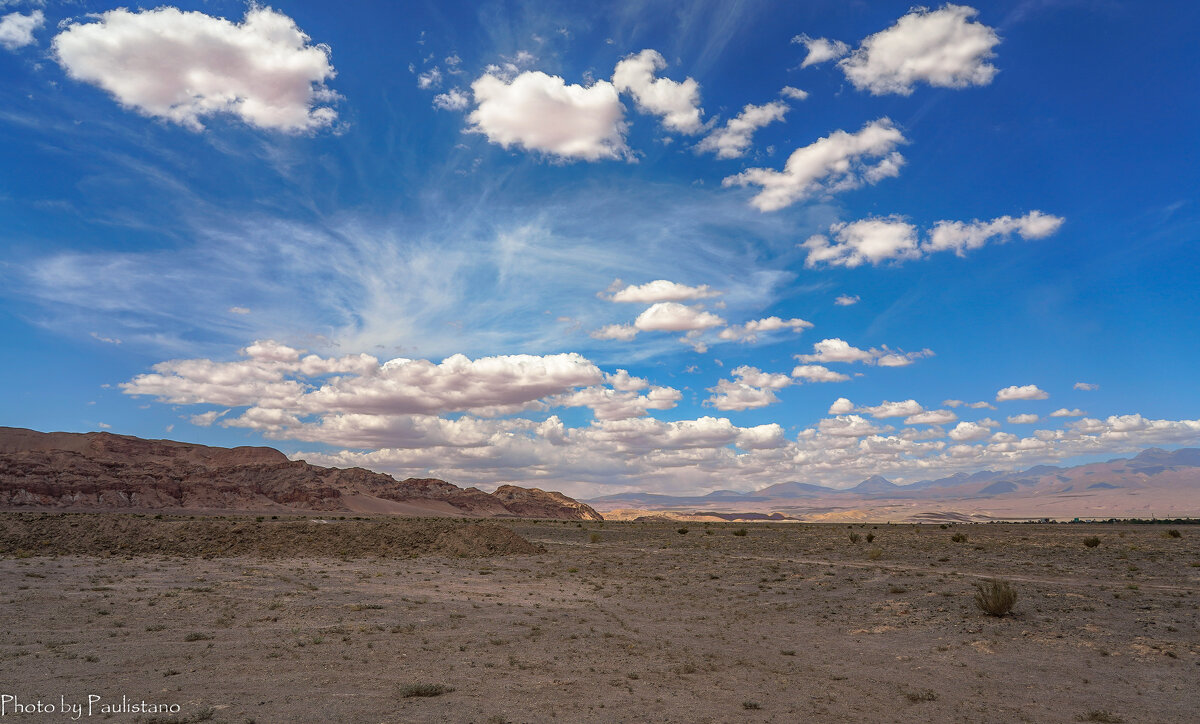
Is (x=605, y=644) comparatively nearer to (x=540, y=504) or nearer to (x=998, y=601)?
(x=998, y=601)

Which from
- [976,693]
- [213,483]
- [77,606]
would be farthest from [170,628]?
[213,483]

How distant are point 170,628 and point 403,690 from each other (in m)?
8.73

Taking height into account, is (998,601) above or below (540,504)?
above

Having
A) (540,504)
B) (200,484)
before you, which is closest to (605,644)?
(200,484)

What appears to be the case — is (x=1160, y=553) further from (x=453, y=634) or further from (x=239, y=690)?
(x=239, y=690)

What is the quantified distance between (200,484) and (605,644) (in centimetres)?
12824

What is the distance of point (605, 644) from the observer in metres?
16.3

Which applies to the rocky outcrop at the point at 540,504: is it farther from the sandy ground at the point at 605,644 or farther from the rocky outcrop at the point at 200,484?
the sandy ground at the point at 605,644


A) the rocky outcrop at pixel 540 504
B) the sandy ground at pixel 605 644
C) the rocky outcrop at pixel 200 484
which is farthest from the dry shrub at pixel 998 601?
the rocky outcrop at pixel 540 504

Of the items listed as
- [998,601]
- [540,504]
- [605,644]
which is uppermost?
[998,601]

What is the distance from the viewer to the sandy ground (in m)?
11.4

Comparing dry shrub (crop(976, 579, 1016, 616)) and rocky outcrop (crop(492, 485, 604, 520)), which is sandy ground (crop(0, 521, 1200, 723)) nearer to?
dry shrub (crop(976, 579, 1016, 616))

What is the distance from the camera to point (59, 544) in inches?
1391

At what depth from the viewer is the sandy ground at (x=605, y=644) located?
37.5 feet
